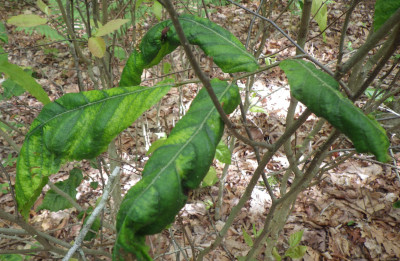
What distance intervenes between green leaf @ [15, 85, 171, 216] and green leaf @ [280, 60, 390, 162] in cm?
A: 31

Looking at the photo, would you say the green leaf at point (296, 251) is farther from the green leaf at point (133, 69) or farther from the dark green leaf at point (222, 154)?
the green leaf at point (133, 69)

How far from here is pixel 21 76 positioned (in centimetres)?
70

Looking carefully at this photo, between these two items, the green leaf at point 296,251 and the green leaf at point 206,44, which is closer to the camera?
the green leaf at point 206,44

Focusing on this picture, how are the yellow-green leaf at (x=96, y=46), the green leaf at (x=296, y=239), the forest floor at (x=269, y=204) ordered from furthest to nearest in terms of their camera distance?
the forest floor at (x=269, y=204) → the green leaf at (x=296, y=239) → the yellow-green leaf at (x=96, y=46)

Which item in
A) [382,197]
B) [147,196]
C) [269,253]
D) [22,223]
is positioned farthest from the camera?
[382,197]

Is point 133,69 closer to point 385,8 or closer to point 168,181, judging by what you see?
point 168,181

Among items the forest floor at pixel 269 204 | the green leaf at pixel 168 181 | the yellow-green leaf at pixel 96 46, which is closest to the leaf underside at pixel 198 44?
the green leaf at pixel 168 181

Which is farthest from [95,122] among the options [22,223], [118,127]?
[22,223]

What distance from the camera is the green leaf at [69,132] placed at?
55cm

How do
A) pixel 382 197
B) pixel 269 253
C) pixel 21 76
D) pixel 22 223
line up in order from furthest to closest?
pixel 382 197, pixel 269 253, pixel 22 223, pixel 21 76

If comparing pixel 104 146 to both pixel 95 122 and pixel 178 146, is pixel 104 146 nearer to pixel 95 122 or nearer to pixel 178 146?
pixel 95 122

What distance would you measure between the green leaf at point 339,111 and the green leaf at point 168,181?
17 cm

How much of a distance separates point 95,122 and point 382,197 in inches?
108

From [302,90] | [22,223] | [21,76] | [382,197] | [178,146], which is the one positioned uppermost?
[382,197]
